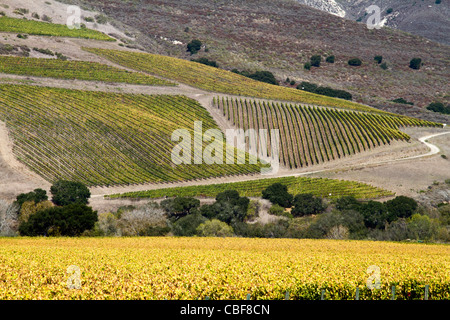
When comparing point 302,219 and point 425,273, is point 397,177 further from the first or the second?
point 425,273

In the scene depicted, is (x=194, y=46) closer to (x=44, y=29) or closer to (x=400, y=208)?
(x=44, y=29)

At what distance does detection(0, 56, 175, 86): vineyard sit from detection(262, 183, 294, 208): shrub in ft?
183

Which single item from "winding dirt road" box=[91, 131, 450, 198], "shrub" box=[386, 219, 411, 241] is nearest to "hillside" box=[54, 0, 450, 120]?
"winding dirt road" box=[91, 131, 450, 198]

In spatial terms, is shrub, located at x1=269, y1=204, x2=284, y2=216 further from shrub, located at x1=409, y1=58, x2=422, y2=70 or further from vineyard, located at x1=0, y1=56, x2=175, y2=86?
shrub, located at x1=409, y1=58, x2=422, y2=70

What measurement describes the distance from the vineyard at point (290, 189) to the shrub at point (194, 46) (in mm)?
104011

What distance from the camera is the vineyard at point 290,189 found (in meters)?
74.8

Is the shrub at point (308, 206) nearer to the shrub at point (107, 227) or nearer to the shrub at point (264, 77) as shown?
the shrub at point (107, 227)

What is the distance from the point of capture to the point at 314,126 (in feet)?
348

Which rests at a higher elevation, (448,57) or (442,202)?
(448,57)

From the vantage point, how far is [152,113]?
104 m

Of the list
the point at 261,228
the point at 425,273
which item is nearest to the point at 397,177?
the point at 261,228

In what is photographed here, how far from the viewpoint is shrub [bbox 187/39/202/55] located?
6977 inches

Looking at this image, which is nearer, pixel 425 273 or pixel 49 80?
pixel 425 273
